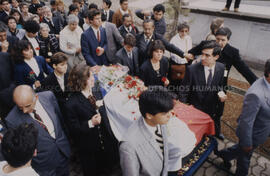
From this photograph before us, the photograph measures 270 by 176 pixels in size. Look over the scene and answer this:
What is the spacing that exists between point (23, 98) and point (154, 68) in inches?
98.6

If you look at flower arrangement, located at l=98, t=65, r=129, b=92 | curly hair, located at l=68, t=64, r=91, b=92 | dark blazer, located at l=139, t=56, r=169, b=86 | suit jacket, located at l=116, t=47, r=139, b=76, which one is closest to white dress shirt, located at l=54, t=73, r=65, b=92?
flower arrangement, located at l=98, t=65, r=129, b=92

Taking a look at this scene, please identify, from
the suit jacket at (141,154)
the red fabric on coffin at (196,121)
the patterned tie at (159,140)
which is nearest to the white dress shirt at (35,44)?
the red fabric on coffin at (196,121)

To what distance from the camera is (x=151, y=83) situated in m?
4.17

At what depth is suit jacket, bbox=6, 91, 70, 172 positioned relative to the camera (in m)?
2.50

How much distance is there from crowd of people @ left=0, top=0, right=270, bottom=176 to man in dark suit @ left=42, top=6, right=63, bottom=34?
1.16 meters

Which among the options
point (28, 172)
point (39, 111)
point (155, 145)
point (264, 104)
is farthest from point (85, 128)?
point (264, 104)

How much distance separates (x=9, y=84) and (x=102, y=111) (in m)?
1.94

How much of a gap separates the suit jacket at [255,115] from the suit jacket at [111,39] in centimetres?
321

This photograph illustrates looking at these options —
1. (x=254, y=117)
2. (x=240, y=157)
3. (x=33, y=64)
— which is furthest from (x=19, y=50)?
(x=240, y=157)

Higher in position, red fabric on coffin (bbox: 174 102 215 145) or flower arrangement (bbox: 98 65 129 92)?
flower arrangement (bbox: 98 65 129 92)

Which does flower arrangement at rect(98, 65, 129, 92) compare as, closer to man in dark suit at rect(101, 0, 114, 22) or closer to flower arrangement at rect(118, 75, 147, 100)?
flower arrangement at rect(118, 75, 147, 100)

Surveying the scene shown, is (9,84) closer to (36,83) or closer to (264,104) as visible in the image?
(36,83)

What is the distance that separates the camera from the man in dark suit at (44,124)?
2.45m

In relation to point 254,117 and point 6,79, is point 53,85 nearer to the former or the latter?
point 6,79
